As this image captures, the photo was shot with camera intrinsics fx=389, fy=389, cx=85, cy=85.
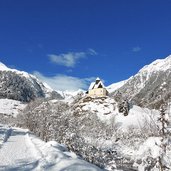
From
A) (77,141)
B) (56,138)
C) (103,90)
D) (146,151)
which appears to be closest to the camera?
(146,151)

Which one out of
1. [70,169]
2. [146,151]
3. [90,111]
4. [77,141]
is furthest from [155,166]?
[90,111]

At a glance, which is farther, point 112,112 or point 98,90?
point 98,90

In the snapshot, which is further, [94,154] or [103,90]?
[103,90]

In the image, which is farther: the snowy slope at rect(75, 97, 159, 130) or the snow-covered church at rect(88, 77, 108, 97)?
the snow-covered church at rect(88, 77, 108, 97)

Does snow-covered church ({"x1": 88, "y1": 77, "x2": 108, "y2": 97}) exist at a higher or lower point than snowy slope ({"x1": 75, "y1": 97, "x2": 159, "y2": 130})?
higher

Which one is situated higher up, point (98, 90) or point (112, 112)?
point (98, 90)

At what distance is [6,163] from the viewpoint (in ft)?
82.1

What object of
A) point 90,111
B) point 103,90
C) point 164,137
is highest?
point 103,90

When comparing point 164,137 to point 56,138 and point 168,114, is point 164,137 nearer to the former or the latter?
point 168,114

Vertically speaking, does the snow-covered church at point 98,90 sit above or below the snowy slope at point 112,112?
above

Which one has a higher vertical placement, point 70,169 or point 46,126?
point 46,126

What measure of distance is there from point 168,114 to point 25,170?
40.2ft

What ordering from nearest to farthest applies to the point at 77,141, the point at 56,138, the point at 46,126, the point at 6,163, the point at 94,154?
the point at 6,163
the point at 94,154
the point at 77,141
the point at 56,138
the point at 46,126

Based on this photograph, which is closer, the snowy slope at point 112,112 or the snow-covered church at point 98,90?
the snowy slope at point 112,112
